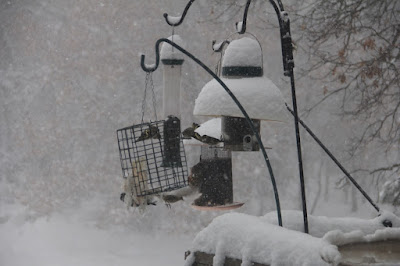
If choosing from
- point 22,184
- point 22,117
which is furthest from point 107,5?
point 22,184

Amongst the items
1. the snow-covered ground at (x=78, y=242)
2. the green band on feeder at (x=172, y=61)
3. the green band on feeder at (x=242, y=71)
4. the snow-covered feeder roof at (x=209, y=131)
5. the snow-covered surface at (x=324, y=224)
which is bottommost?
the snow-covered ground at (x=78, y=242)

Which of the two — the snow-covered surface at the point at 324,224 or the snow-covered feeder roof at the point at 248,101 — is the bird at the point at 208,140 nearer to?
the snow-covered feeder roof at the point at 248,101

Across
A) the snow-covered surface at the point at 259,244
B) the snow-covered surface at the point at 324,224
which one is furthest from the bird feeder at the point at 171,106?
the snow-covered surface at the point at 259,244

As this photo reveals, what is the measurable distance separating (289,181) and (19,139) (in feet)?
25.6

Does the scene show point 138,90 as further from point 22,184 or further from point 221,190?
point 221,190

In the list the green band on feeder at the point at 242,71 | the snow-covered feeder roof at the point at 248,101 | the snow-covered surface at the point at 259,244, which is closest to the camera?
the snow-covered surface at the point at 259,244

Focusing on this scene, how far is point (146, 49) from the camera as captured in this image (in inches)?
565

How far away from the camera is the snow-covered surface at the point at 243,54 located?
337 centimetres

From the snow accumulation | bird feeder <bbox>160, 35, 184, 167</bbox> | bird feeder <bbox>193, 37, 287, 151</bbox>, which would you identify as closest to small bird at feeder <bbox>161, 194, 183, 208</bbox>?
bird feeder <bbox>160, 35, 184, 167</bbox>

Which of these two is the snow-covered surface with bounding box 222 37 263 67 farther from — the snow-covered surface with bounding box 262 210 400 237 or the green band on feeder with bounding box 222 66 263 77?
the snow-covered surface with bounding box 262 210 400 237

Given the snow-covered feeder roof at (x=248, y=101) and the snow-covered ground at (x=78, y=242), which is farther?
the snow-covered ground at (x=78, y=242)

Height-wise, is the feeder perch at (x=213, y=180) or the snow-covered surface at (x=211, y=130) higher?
the snow-covered surface at (x=211, y=130)

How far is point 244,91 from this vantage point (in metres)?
3.17

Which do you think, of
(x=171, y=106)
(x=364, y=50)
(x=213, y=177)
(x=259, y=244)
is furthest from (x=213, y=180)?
(x=364, y=50)
